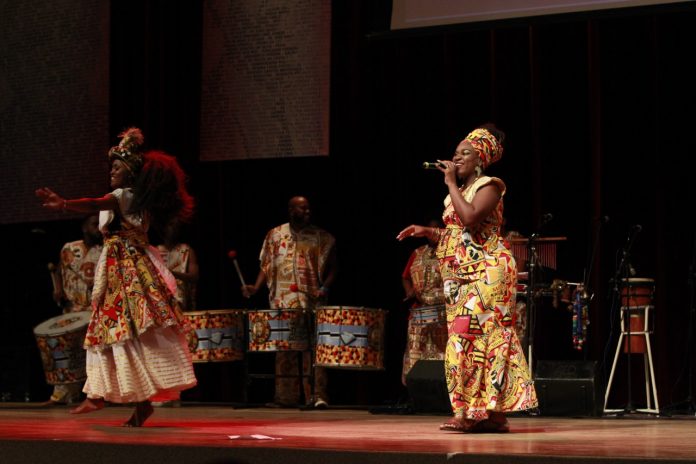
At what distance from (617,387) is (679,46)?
7.98ft

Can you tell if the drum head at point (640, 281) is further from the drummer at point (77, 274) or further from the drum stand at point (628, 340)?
the drummer at point (77, 274)

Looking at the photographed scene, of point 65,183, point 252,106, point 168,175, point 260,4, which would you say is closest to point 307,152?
point 252,106

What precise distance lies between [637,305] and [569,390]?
0.79m

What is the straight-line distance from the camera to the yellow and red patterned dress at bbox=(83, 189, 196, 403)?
505cm

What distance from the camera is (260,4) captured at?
902 centimetres

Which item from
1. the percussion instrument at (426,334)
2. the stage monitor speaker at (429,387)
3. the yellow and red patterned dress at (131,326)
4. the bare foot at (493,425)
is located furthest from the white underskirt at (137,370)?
the percussion instrument at (426,334)

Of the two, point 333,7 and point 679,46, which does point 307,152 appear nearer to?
point 333,7

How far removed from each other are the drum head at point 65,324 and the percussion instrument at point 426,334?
233 centimetres

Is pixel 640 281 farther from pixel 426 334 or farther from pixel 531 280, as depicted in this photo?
pixel 426 334

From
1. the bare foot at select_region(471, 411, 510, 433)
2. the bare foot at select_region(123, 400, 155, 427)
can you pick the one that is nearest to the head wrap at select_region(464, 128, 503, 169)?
the bare foot at select_region(471, 411, 510, 433)

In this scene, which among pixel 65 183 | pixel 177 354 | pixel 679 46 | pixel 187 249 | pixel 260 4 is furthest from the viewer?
pixel 65 183

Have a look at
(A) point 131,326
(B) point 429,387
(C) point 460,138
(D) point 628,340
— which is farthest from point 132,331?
(C) point 460,138

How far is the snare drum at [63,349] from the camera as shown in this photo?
25.7 ft

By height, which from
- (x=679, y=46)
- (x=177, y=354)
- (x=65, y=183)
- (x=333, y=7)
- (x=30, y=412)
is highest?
(x=333, y=7)
